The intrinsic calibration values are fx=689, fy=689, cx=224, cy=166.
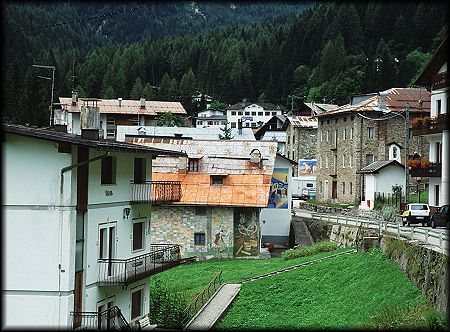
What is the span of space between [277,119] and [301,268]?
73352mm

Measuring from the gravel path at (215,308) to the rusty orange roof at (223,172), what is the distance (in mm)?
10233

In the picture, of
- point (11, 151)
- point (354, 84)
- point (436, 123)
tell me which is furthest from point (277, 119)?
point (11, 151)

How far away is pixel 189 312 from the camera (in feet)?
86.8

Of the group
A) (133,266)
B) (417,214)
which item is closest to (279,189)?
(417,214)

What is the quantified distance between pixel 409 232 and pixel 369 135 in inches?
1205

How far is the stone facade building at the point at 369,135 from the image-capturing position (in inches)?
2304

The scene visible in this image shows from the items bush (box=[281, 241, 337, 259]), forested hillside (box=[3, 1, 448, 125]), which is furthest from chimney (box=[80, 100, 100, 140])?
forested hillside (box=[3, 1, 448, 125])

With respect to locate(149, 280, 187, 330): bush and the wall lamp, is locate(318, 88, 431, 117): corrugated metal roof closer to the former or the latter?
locate(149, 280, 187, 330): bush

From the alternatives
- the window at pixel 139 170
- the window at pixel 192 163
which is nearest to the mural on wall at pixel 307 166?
the window at pixel 192 163

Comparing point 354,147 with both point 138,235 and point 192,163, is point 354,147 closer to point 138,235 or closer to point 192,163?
point 192,163

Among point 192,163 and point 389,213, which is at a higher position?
point 192,163

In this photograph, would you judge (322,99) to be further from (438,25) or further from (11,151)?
(11,151)

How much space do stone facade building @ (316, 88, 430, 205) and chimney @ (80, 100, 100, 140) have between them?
36.5 meters

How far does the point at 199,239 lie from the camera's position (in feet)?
135
